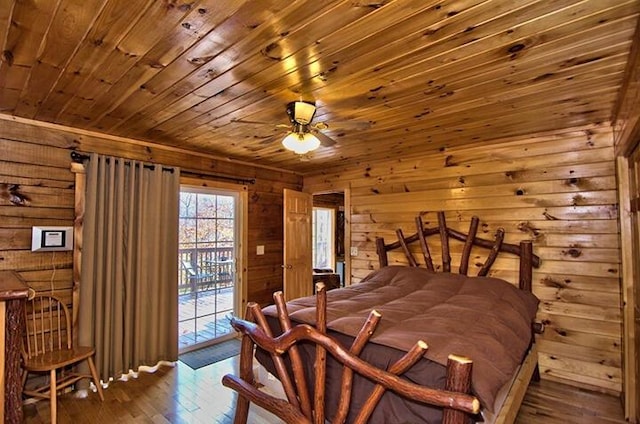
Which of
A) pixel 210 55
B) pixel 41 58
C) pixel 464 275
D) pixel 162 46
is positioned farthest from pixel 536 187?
pixel 41 58

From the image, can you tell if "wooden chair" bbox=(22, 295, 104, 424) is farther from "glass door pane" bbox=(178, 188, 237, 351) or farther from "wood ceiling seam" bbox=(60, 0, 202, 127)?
"wood ceiling seam" bbox=(60, 0, 202, 127)

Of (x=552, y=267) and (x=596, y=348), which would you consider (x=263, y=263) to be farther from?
(x=596, y=348)

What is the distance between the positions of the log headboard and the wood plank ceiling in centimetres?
117

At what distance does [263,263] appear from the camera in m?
4.74

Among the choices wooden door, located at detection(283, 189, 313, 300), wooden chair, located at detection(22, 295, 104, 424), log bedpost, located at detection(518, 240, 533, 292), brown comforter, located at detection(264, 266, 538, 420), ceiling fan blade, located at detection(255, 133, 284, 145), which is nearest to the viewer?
brown comforter, located at detection(264, 266, 538, 420)

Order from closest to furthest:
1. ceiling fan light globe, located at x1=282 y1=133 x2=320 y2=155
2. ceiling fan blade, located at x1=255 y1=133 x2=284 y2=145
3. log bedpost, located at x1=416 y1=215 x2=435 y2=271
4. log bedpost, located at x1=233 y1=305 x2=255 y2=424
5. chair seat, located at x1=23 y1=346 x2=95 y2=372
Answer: log bedpost, located at x1=233 y1=305 x2=255 y2=424 < ceiling fan light globe, located at x1=282 y1=133 x2=320 y2=155 < chair seat, located at x1=23 y1=346 x2=95 y2=372 < ceiling fan blade, located at x1=255 y1=133 x2=284 y2=145 < log bedpost, located at x1=416 y1=215 x2=435 y2=271

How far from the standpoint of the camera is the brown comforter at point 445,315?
5.56 feet

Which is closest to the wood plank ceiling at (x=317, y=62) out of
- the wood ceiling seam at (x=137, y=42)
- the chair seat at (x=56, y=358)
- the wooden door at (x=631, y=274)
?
the wood ceiling seam at (x=137, y=42)

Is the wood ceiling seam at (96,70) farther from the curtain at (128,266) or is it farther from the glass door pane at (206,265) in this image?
the glass door pane at (206,265)

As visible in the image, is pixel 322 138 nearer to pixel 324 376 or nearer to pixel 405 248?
pixel 324 376

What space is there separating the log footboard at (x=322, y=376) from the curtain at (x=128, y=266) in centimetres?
160

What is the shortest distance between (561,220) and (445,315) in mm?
1810

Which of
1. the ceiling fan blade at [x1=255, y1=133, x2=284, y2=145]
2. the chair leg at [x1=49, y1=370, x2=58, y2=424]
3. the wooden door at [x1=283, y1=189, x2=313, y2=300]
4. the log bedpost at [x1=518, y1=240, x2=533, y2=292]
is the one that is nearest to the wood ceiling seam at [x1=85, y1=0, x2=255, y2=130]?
the ceiling fan blade at [x1=255, y1=133, x2=284, y2=145]

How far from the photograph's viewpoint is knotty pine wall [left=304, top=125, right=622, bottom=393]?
298cm
